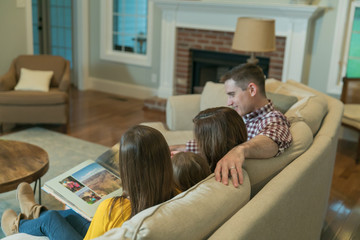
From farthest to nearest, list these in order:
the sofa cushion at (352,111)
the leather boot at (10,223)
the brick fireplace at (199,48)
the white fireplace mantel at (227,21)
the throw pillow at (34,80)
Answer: the brick fireplace at (199,48), the white fireplace mantel at (227,21), the throw pillow at (34,80), the sofa cushion at (352,111), the leather boot at (10,223)

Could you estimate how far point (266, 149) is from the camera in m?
1.75

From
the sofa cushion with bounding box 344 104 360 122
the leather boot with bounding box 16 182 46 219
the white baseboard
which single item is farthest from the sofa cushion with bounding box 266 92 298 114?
the white baseboard

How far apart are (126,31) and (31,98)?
2389 mm

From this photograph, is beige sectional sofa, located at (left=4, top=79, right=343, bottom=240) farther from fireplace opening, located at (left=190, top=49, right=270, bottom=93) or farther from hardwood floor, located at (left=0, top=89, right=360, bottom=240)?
fireplace opening, located at (left=190, top=49, right=270, bottom=93)

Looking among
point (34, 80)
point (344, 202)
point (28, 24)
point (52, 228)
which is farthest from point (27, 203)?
point (28, 24)

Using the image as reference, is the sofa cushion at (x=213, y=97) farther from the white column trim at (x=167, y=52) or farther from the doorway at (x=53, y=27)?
the doorway at (x=53, y=27)

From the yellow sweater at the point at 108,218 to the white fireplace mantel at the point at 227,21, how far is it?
3.82 meters

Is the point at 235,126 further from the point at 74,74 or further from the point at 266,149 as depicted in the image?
the point at 74,74

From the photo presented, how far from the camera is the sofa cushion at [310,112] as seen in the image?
2291 mm

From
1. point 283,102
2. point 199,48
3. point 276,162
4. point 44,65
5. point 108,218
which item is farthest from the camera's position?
point 199,48

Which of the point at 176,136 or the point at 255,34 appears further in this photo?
the point at 255,34

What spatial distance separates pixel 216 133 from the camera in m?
1.61

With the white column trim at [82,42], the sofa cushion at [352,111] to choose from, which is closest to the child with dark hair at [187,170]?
the sofa cushion at [352,111]

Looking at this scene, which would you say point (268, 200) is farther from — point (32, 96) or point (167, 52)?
point (167, 52)
